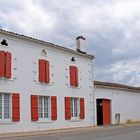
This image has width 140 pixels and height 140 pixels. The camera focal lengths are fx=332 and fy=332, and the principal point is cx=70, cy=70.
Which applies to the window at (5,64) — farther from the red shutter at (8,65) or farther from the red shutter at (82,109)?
the red shutter at (82,109)

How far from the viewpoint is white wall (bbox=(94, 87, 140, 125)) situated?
91.4 ft

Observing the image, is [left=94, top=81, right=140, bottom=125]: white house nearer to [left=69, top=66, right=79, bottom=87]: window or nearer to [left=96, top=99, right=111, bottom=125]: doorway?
[left=96, top=99, right=111, bottom=125]: doorway

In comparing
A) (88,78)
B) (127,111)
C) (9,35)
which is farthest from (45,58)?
(127,111)

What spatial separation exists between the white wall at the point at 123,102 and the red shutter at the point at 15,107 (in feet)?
29.0

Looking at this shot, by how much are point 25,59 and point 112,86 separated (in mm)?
10566

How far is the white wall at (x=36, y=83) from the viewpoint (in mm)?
19797

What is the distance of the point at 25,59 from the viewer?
68.1ft

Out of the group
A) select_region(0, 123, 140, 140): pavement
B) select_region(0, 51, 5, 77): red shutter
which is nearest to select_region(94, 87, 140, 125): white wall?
select_region(0, 123, 140, 140): pavement

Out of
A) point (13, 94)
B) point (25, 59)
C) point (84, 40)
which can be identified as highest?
point (84, 40)

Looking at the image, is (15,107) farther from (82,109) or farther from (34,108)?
(82,109)

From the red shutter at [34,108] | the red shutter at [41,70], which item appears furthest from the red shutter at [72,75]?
the red shutter at [34,108]

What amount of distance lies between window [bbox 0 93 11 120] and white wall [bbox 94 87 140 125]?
9.35 meters

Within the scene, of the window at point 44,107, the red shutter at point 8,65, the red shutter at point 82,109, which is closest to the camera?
the red shutter at point 8,65

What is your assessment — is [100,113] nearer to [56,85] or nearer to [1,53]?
[56,85]
